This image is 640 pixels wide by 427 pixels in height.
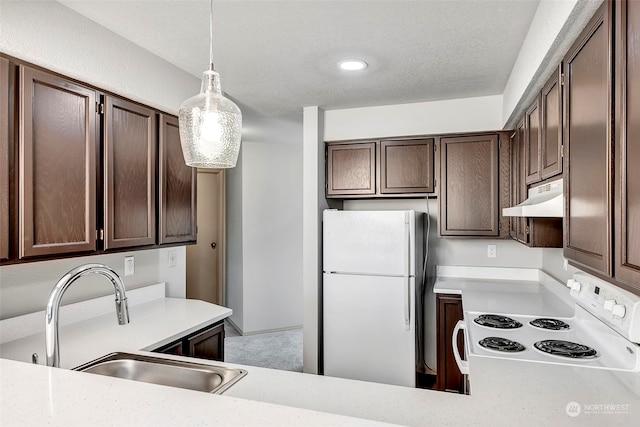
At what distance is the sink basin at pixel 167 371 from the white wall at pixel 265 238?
3151 millimetres

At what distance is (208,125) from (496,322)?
1.81 metres

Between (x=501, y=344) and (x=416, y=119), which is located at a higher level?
(x=416, y=119)

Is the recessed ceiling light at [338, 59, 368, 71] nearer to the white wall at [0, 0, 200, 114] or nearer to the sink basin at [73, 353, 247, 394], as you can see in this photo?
the white wall at [0, 0, 200, 114]

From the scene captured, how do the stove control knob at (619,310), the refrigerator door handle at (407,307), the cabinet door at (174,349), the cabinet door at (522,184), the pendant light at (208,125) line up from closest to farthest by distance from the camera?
the pendant light at (208,125) → the stove control knob at (619,310) → the cabinet door at (174,349) → the cabinet door at (522,184) → the refrigerator door handle at (407,307)

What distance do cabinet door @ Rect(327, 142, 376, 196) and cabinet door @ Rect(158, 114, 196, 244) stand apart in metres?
1.31

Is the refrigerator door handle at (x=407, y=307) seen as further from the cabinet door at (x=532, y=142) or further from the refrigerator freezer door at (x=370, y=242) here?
the cabinet door at (x=532, y=142)

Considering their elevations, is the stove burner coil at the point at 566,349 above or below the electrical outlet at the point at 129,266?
below

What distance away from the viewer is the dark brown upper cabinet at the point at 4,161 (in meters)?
1.48

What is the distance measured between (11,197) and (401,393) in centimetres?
160

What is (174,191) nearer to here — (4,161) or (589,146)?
(4,161)

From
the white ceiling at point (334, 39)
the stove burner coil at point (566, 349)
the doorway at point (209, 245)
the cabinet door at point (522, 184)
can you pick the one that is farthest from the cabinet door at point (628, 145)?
the doorway at point (209, 245)

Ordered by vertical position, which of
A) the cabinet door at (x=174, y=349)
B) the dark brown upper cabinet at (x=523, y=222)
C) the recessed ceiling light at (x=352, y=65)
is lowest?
the cabinet door at (x=174, y=349)

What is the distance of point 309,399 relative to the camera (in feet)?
3.89

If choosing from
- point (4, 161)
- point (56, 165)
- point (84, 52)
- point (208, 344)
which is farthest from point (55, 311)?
point (84, 52)
